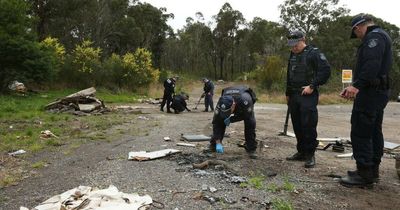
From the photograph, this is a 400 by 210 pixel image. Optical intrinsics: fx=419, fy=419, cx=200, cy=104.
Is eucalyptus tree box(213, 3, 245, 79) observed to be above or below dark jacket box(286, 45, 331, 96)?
above

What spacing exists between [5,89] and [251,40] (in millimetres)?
47829

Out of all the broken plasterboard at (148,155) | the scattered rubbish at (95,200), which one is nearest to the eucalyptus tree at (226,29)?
the broken plasterboard at (148,155)

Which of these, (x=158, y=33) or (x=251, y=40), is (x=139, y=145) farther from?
(x=251, y=40)

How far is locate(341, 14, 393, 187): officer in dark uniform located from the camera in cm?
497

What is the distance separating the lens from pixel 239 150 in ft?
24.8

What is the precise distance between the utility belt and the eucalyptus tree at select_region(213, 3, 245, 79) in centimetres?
5946

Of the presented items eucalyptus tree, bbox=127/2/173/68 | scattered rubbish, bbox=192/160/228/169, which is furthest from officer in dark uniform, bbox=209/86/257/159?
Result: eucalyptus tree, bbox=127/2/173/68

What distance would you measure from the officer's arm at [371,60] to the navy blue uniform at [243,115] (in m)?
2.15

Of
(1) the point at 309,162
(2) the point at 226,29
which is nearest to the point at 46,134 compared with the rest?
(1) the point at 309,162

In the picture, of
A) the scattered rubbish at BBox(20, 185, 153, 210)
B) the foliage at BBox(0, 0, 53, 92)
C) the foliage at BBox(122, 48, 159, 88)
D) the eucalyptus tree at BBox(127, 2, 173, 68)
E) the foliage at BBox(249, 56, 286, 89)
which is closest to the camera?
the scattered rubbish at BBox(20, 185, 153, 210)

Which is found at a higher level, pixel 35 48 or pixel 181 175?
pixel 35 48

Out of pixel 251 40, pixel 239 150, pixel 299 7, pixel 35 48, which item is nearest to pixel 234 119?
pixel 239 150

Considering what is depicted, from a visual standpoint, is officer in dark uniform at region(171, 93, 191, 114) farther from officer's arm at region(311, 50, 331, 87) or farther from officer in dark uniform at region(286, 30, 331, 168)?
officer's arm at region(311, 50, 331, 87)

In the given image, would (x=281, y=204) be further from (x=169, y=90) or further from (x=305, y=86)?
(x=169, y=90)
